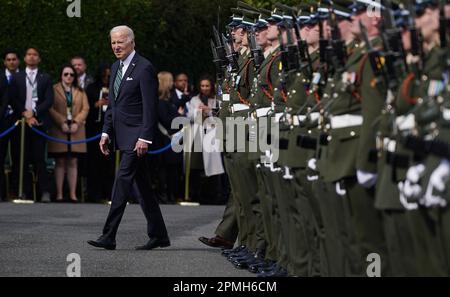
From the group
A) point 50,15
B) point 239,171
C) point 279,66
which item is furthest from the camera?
point 50,15

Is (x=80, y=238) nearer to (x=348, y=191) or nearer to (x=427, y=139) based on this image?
(x=348, y=191)

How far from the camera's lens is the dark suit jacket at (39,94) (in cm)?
2298

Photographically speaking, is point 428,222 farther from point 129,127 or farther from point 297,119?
point 129,127

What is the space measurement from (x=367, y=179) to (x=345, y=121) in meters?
0.74

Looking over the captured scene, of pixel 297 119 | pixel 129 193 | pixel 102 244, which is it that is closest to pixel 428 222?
pixel 297 119

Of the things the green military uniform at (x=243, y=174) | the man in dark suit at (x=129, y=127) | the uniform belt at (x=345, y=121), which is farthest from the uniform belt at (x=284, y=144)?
the man in dark suit at (x=129, y=127)

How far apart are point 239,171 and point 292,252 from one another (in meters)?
2.54

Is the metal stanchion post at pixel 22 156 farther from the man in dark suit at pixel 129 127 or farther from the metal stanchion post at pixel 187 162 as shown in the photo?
the man in dark suit at pixel 129 127

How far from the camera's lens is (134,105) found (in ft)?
49.5

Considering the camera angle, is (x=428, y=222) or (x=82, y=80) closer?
(x=428, y=222)

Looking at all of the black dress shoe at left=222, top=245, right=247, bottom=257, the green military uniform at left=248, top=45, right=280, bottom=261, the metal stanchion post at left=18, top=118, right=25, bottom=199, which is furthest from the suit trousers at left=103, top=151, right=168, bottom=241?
the metal stanchion post at left=18, top=118, right=25, bottom=199

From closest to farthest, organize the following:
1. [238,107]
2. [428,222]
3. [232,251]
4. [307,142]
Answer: [428,222] → [307,142] → [238,107] → [232,251]
